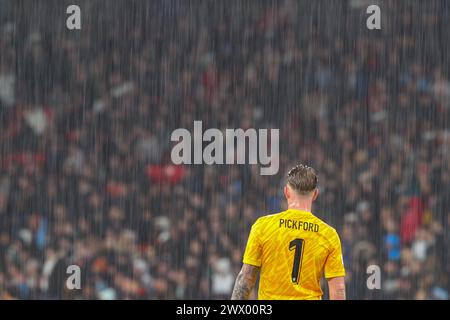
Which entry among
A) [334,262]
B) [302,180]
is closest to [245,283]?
[334,262]

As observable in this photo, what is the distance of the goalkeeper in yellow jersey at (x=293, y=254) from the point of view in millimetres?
4176

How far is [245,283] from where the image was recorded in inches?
166

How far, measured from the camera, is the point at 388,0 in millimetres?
11438

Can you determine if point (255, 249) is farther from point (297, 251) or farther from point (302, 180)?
point (302, 180)

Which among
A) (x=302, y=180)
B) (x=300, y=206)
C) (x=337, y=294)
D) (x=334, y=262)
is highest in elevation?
(x=302, y=180)

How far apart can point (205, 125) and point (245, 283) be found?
7.26 metres

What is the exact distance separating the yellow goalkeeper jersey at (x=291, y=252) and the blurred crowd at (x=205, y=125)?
6.52 m

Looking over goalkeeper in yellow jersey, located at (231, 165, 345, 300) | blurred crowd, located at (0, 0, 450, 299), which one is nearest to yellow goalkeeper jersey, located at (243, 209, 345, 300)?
goalkeeper in yellow jersey, located at (231, 165, 345, 300)

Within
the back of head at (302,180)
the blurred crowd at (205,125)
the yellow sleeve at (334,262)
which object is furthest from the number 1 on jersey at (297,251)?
the blurred crowd at (205,125)

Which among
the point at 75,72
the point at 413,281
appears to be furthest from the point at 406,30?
the point at 75,72

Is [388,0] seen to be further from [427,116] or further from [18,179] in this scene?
[18,179]

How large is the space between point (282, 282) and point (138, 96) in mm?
7618

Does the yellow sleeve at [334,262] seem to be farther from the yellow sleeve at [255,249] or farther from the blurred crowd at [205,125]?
the blurred crowd at [205,125]

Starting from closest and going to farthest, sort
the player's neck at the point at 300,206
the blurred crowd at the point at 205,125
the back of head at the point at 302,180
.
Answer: the back of head at the point at 302,180
the player's neck at the point at 300,206
the blurred crowd at the point at 205,125
